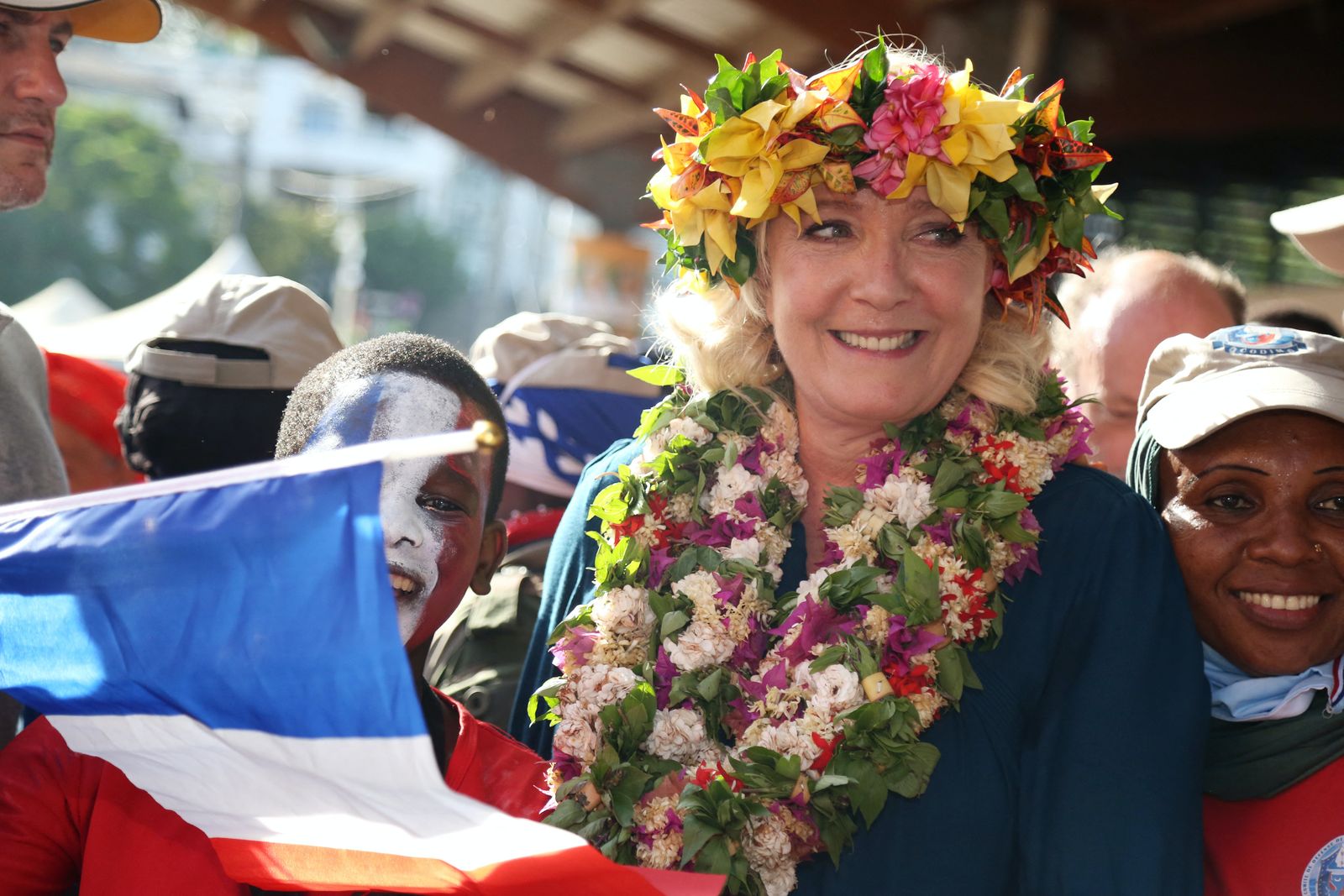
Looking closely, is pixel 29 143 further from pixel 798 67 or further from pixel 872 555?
pixel 798 67

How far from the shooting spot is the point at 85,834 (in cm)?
210

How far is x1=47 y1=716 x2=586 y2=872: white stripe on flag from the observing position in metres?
1.68

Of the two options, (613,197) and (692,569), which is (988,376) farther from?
(613,197)

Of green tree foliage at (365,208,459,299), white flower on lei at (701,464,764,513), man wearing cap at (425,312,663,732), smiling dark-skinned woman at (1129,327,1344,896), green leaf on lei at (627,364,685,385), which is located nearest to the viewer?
smiling dark-skinned woman at (1129,327,1344,896)

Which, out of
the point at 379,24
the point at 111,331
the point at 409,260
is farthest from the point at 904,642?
the point at 409,260

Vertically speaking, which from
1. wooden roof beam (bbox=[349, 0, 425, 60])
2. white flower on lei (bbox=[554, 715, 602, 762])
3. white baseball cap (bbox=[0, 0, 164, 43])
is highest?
wooden roof beam (bbox=[349, 0, 425, 60])

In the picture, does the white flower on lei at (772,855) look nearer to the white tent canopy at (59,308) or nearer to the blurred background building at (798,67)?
the blurred background building at (798,67)

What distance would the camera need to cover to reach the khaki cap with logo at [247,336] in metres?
3.22

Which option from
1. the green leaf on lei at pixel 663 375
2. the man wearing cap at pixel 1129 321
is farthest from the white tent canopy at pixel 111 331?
the green leaf on lei at pixel 663 375

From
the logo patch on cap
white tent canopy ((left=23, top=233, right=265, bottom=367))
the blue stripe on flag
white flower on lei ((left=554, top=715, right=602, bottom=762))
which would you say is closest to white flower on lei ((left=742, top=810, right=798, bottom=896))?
white flower on lei ((left=554, top=715, right=602, bottom=762))

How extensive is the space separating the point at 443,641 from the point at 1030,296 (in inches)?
62.6

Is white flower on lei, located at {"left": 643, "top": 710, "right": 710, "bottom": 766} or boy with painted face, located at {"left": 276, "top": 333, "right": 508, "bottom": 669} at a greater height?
boy with painted face, located at {"left": 276, "top": 333, "right": 508, "bottom": 669}

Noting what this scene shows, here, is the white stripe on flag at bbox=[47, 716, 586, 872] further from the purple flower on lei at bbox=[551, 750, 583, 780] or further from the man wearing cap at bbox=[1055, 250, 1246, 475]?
the man wearing cap at bbox=[1055, 250, 1246, 475]

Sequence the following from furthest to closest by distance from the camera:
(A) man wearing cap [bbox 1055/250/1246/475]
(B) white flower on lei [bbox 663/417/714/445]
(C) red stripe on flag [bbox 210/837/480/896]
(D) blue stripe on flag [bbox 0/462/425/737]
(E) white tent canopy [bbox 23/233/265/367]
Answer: (E) white tent canopy [bbox 23/233/265/367], (A) man wearing cap [bbox 1055/250/1246/475], (B) white flower on lei [bbox 663/417/714/445], (C) red stripe on flag [bbox 210/837/480/896], (D) blue stripe on flag [bbox 0/462/425/737]
